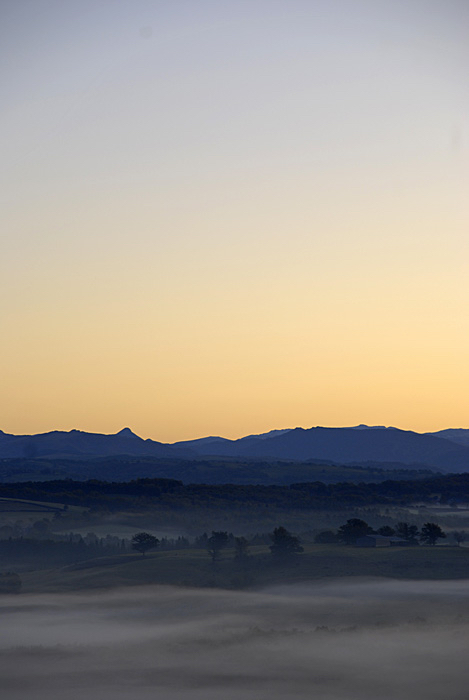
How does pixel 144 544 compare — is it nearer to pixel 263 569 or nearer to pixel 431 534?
pixel 263 569

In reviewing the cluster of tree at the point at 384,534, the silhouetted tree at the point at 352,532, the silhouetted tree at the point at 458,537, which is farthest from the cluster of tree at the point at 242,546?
the silhouetted tree at the point at 458,537

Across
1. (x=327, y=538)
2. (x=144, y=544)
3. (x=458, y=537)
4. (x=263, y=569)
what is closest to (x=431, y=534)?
(x=458, y=537)

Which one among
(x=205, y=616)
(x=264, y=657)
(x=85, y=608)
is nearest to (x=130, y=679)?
(x=264, y=657)

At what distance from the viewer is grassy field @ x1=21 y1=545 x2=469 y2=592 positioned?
139875mm

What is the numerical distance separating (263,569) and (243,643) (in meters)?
48.9

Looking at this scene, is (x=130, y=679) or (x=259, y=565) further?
(x=259, y=565)

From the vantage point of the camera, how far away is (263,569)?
489 feet

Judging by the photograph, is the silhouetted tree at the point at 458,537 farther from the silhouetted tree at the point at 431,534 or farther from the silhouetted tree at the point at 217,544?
the silhouetted tree at the point at 217,544

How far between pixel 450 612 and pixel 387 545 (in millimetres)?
53628

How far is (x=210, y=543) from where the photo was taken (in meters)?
167

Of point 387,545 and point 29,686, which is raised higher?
point 387,545

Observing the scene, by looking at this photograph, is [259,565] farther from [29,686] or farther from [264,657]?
[29,686]

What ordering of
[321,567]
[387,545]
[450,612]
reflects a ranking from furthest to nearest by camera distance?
[387,545] → [321,567] → [450,612]

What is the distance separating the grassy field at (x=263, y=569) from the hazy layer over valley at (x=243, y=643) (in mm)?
6170
